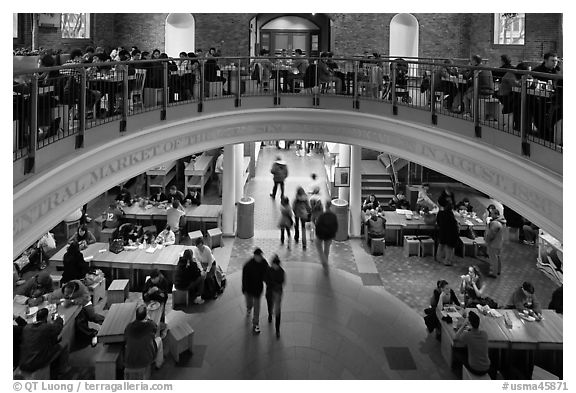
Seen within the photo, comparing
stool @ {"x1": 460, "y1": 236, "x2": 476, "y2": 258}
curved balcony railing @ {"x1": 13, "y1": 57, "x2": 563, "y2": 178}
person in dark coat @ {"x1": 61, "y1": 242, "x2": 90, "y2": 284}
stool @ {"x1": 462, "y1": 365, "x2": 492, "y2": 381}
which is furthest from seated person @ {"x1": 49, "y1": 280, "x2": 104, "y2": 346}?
stool @ {"x1": 460, "y1": 236, "x2": 476, "y2": 258}

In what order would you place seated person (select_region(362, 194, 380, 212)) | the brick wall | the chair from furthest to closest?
the brick wall → seated person (select_region(362, 194, 380, 212)) → the chair

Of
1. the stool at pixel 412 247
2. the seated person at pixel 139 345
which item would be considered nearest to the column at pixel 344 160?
the stool at pixel 412 247

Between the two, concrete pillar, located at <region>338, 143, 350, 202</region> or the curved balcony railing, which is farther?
concrete pillar, located at <region>338, 143, 350, 202</region>

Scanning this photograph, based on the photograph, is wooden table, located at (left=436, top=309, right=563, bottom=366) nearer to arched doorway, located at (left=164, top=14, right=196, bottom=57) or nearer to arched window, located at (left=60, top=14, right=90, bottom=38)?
arched window, located at (left=60, top=14, right=90, bottom=38)

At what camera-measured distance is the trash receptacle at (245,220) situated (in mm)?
17156

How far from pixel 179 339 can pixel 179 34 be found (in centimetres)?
1569

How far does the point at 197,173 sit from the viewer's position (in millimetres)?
20562

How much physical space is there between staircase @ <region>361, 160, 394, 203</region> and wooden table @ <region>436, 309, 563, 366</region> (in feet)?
34.0

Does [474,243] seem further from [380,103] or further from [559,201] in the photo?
[559,201]

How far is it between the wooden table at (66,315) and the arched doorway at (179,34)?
14245 millimetres

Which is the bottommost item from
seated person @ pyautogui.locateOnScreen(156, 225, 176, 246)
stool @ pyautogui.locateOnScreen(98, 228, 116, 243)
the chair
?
stool @ pyautogui.locateOnScreen(98, 228, 116, 243)

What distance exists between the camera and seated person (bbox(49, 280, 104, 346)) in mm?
10273
